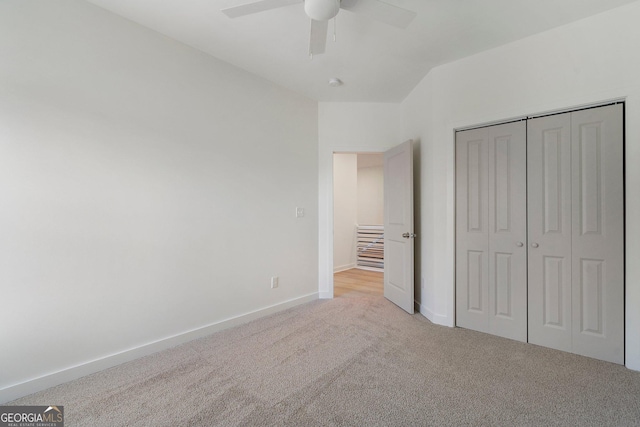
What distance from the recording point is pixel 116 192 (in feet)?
6.99

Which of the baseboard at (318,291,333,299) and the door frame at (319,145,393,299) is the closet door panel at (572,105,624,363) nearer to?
the door frame at (319,145,393,299)

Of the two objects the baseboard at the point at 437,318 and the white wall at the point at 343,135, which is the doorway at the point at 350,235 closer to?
the white wall at the point at 343,135

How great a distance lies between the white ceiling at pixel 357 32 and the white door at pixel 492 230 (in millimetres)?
813

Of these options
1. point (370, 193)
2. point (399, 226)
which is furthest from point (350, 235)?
point (399, 226)

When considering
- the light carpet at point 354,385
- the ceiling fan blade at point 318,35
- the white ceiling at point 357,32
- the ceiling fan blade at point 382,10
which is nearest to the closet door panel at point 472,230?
the light carpet at point 354,385

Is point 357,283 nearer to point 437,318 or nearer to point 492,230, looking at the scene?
point 437,318

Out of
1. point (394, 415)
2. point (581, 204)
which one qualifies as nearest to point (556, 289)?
point (581, 204)

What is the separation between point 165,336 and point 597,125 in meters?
3.90

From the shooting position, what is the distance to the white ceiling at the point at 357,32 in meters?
2.04

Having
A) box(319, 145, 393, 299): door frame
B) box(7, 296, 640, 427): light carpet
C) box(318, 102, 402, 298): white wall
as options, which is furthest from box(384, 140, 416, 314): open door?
box(7, 296, 640, 427): light carpet

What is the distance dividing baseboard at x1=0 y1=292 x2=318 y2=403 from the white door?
218 centimetres

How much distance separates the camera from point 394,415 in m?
1.57

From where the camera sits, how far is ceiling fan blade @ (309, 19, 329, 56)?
1.75 meters

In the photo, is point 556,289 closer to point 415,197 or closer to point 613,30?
point 415,197
